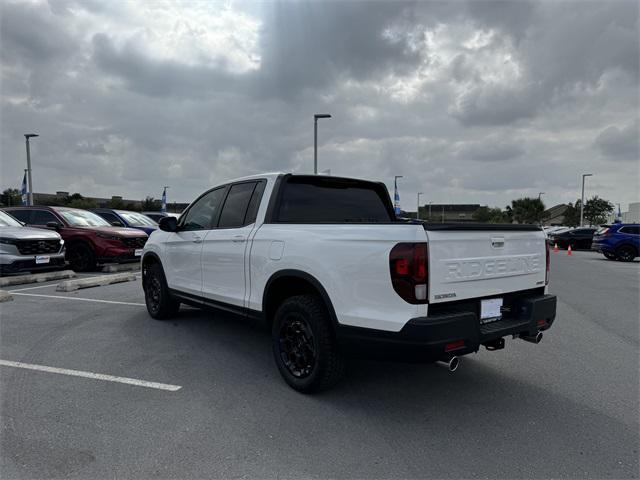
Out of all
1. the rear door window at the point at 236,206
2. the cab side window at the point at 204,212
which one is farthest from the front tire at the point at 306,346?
the cab side window at the point at 204,212

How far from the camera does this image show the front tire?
3.37 metres

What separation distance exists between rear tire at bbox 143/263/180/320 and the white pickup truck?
99 cm

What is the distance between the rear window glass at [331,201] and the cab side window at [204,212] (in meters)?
1.11

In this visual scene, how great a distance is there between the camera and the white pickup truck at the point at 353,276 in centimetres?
291

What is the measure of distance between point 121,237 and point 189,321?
Result: 6329 mm

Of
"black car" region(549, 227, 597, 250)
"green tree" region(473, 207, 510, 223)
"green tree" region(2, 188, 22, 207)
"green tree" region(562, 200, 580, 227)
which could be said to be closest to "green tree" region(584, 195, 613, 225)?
"green tree" region(562, 200, 580, 227)

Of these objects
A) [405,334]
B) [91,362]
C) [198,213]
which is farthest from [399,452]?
[198,213]

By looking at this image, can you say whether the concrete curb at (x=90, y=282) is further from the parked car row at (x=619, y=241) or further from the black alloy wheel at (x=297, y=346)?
the parked car row at (x=619, y=241)

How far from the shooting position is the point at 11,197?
227 ft

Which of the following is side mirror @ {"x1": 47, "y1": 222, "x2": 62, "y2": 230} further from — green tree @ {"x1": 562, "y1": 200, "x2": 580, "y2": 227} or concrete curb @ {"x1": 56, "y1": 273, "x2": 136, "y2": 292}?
green tree @ {"x1": 562, "y1": 200, "x2": 580, "y2": 227}

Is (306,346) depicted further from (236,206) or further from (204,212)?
(204,212)

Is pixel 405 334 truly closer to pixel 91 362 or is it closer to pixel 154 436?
pixel 154 436

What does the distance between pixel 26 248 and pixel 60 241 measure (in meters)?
0.87

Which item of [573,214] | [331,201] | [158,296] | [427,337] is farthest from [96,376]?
[573,214]
